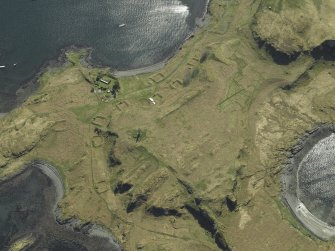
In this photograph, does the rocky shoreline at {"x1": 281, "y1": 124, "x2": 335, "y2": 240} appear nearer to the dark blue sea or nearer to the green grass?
the dark blue sea

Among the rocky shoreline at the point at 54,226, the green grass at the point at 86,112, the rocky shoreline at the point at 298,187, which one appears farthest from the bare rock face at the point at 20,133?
the rocky shoreline at the point at 298,187

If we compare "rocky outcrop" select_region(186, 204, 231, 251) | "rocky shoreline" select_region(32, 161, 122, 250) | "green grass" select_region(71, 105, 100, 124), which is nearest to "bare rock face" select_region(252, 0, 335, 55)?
"green grass" select_region(71, 105, 100, 124)

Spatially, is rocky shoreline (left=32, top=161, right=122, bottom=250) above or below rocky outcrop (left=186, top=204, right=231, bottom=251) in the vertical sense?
below

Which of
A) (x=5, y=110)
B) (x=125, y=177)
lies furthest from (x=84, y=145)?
(x=5, y=110)

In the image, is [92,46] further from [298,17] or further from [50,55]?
[298,17]

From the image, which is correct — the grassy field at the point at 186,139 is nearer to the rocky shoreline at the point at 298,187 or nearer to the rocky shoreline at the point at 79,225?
the rocky shoreline at the point at 79,225

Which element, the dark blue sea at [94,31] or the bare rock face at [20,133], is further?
the dark blue sea at [94,31]
